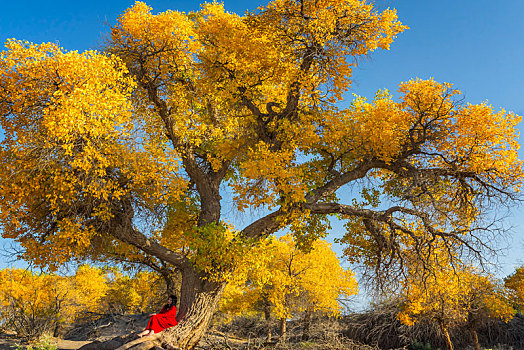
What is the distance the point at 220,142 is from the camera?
12930mm

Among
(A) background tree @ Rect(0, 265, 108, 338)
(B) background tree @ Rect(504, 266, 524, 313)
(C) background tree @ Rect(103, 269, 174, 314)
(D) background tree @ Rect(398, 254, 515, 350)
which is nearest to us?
(D) background tree @ Rect(398, 254, 515, 350)

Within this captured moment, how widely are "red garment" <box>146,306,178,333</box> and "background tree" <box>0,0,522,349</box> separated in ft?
0.75

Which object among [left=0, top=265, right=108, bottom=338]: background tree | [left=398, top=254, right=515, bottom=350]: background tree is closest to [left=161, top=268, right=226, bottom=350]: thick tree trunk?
[left=398, top=254, right=515, bottom=350]: background tree

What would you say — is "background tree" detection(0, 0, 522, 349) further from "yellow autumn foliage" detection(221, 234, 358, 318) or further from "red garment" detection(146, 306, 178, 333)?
"yellow autumn foliage" detection(221, 234, 358, 318)

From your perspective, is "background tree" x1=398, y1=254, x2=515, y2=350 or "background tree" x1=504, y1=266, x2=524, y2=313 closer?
"background tree" x1=398, y1=254, x2=515, y2=350

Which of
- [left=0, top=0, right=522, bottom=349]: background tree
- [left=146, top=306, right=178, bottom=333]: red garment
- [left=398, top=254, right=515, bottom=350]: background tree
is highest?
[left=0, top=0, right=522, bottom=349]: background tree

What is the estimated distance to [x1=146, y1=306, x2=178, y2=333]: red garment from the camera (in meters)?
9.89

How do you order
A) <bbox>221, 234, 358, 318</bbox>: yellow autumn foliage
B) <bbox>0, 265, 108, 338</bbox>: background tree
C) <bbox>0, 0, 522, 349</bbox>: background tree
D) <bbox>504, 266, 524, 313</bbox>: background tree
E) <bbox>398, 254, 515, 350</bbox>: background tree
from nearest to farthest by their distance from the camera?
<bbox>0, 0, 522, 349</bbox>: background tree, <bbox>398, 254, 515, 350</bbox>: background tree, <bbox>504, 266, 524, 313</bbox>: background tree, <bbox>221, 234, 358, 318</bbox>: yellow autumn foliage, <bbox>0, 265, 108, 338</bbox>: background tree

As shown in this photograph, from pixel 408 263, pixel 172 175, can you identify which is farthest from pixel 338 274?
pixel 172 175

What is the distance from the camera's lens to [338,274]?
23594mm

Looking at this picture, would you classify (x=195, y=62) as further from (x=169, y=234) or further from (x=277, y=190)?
(x=169, y=234)

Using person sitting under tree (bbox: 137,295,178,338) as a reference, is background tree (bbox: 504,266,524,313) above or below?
above

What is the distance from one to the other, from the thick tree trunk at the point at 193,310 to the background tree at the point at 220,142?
0.04 meters

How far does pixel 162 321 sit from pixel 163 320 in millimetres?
36
